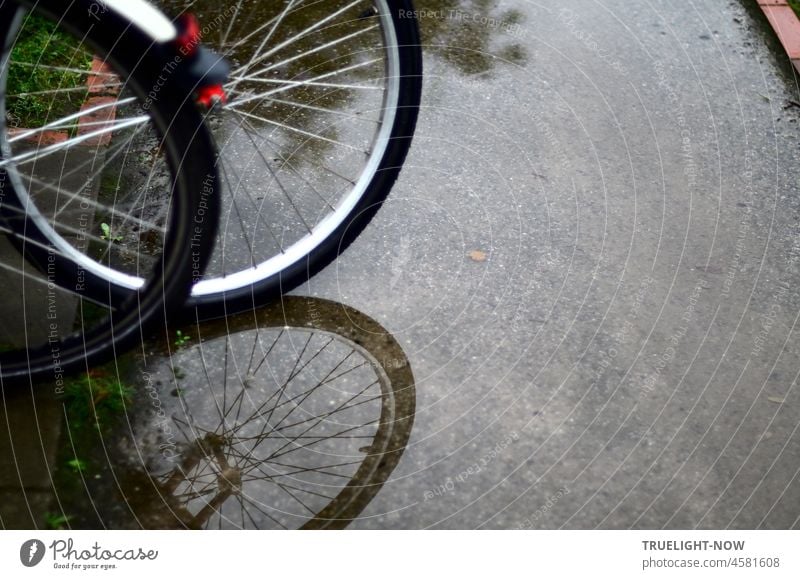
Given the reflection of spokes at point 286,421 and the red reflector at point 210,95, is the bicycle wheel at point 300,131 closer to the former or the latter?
the reflection of spokes at point 286,421

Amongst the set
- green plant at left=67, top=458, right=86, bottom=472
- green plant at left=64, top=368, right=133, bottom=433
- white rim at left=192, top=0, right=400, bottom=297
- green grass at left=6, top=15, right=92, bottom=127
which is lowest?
green plant at left=67, top=458, right=86, bottom=472

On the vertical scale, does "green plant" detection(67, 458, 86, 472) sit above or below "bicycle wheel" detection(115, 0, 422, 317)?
below

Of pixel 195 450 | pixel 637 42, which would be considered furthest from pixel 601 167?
pixel 195 450

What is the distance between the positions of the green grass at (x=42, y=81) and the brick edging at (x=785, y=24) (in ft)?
7.73

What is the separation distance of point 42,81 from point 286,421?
158 centimetres

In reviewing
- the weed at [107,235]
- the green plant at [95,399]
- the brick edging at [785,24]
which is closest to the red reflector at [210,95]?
the weed at [107,235]

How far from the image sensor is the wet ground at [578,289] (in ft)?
6.82

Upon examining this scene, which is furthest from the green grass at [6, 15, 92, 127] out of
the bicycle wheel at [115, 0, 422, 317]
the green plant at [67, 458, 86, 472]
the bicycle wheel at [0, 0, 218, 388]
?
the green plant at [67, 458, 86, 472]

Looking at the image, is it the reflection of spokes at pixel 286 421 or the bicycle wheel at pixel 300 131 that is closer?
the reflection of spokes at pixel 286 421

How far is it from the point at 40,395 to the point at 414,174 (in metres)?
1.24

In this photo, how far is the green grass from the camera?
297 centimetres

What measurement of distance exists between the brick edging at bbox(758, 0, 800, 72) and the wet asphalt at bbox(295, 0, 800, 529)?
5 cm

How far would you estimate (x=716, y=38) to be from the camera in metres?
3.42

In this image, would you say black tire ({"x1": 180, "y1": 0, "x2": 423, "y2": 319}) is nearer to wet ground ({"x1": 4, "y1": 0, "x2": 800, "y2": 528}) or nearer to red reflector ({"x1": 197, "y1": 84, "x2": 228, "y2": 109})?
wet ground ({"x1": 4, "y1": 0, "x2": 800, "y2": 528})
